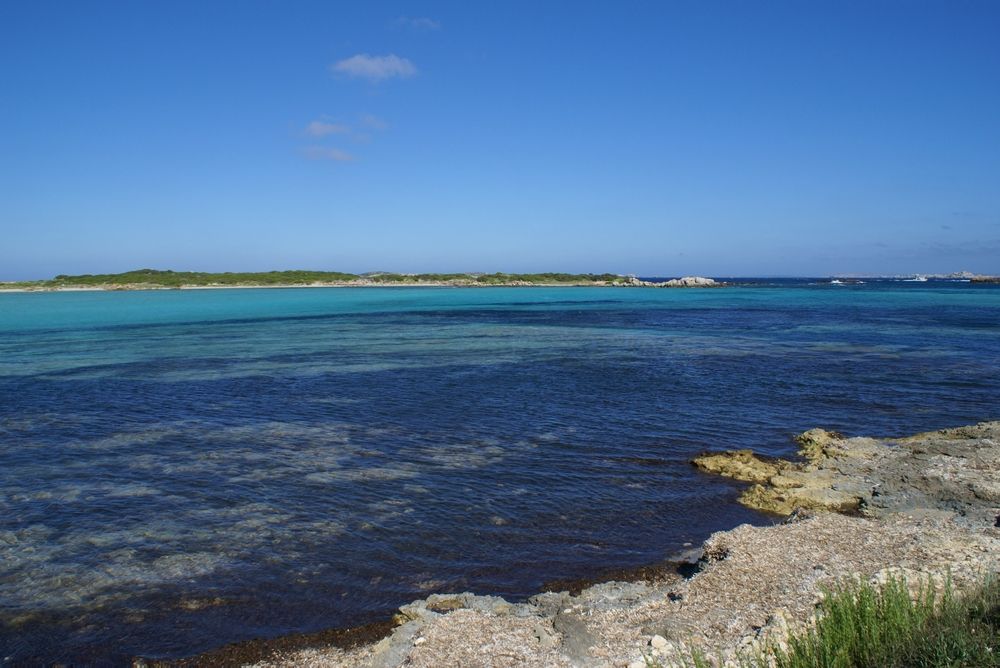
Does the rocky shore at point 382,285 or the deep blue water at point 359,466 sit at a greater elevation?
the rocky shore at point 382,285

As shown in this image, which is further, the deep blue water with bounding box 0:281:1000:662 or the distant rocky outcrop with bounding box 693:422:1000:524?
the distant rocky outcrop with bounding box 693:422:1000:524

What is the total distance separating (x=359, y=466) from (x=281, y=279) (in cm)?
15917

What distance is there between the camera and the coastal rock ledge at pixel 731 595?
684cm

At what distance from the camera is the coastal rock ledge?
6.84 m

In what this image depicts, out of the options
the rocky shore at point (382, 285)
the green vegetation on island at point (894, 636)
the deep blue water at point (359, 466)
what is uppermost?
the rocky shore at point (382, 285)

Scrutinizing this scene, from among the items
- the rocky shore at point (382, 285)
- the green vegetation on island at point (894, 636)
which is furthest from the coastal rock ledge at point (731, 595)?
the rocky shore at point (382, 285)

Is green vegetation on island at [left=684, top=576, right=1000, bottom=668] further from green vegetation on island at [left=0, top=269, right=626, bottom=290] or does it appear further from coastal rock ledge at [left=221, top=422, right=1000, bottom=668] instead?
green vegetation on island at [left=0, top=269, right=626, bottom=290]

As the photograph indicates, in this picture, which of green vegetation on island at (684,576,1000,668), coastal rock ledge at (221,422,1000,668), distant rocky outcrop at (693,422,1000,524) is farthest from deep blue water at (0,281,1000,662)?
green vegetation on island at (684,576,1000,668)

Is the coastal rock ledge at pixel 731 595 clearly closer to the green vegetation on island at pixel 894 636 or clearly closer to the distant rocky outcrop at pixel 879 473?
the distant rocky outcrop at pixel 879 473

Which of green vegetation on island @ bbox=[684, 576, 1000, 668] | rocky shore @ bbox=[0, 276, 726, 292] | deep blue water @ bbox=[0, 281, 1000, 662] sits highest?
rocky shore @ bbox=[0, 276, 726, 292]

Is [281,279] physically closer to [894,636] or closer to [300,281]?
[300,281]

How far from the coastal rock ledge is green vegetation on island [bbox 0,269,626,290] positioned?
15594 cm

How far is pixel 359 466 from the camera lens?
1432 cm

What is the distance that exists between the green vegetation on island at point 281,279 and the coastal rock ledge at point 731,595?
156 m
